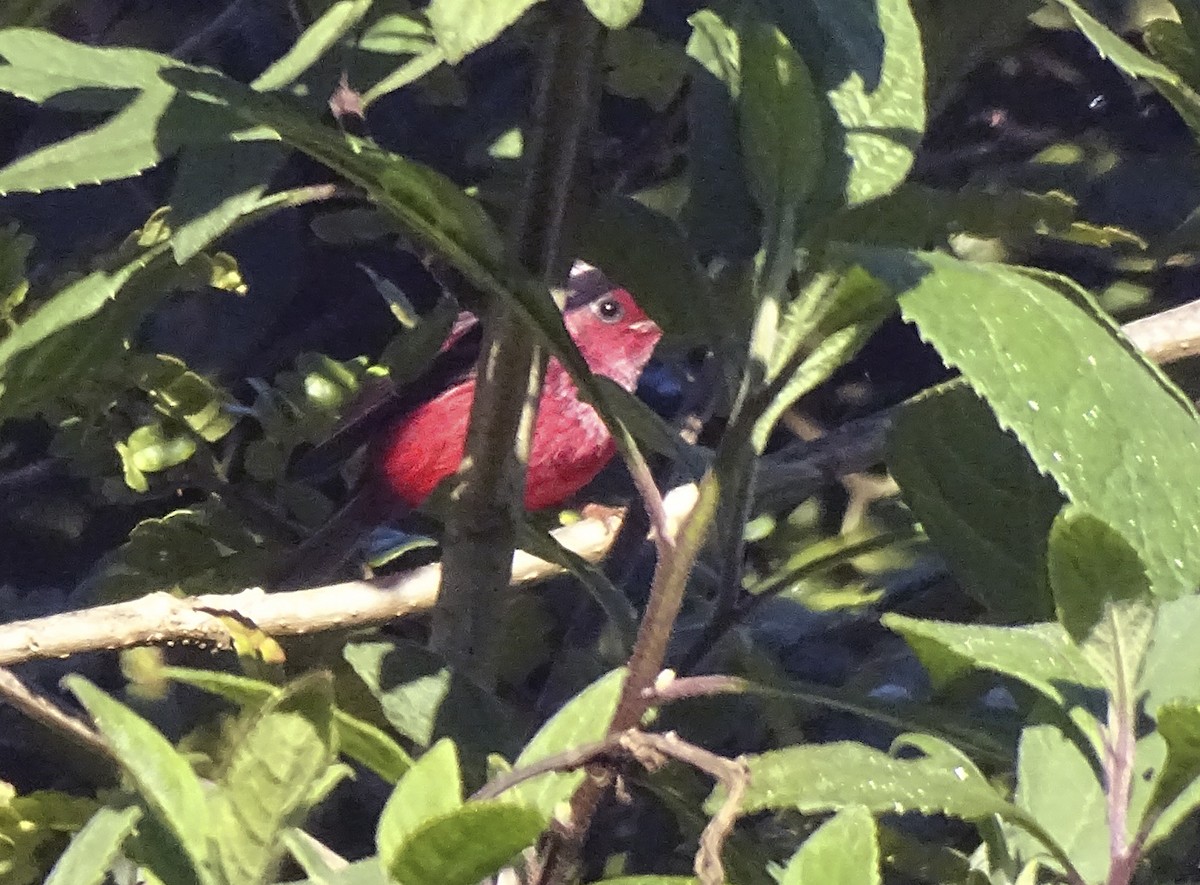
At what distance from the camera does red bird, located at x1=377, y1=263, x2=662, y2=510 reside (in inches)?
67.3

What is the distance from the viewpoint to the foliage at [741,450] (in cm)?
44

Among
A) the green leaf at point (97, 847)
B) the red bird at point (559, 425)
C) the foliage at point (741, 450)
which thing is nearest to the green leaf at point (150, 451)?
the foliage at point (741, 450)

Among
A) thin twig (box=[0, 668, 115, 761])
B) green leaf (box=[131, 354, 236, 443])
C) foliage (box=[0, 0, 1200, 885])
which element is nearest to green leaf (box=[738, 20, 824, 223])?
→ foliage (box=[0, 0, 1200, 885])

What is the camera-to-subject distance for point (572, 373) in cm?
56

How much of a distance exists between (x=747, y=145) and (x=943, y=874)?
431 mm

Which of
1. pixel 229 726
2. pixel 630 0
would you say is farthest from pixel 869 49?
pixel 229 726

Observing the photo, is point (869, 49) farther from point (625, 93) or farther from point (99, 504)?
point (99, 504)

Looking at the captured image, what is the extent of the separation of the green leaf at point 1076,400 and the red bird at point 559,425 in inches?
42.6

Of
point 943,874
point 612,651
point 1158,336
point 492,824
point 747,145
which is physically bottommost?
point 612,651

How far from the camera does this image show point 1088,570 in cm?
44

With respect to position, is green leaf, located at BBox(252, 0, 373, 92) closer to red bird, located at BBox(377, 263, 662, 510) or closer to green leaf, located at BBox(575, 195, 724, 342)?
green leaf, located at BBox(575, 195, 724, 342)

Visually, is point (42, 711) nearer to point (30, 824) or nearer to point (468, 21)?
point (30, 824)

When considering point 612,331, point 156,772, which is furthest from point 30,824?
point 612,331

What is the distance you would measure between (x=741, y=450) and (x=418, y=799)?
178 mm
